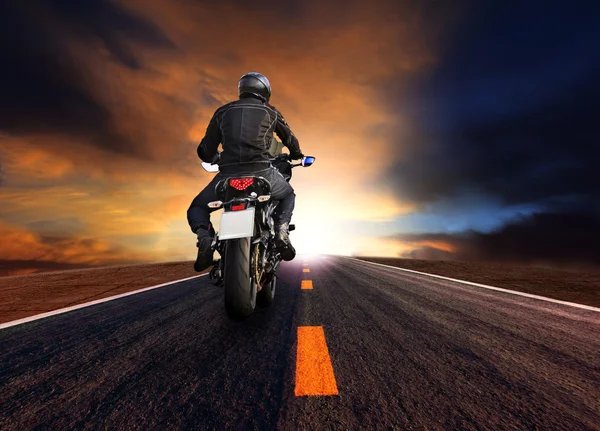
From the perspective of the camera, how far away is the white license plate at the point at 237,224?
2494mm

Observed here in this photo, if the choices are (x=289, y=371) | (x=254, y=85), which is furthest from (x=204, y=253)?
(x=254, y=85)

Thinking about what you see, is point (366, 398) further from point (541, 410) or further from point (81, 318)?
point (81, 318)

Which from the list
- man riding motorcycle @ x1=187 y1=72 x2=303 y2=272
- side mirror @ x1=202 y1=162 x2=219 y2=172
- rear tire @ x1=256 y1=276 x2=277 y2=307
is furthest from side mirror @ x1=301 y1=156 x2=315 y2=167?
rear tire @ x1=256 y1=276 x2=277 y2=307

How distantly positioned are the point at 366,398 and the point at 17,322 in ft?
11.1

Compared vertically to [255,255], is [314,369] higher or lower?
lower

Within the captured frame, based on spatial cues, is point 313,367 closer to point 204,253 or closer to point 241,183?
point 204,253

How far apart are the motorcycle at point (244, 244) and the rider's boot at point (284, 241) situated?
0.25 ft

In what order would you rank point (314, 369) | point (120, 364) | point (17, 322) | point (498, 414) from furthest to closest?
point (17, 322), point (120, 364), point (314, 369), point (498, 414)

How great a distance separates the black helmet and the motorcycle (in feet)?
4.81

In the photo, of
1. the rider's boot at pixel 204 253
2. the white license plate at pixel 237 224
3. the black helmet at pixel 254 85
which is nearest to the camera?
the white license plate at pixel 237 224

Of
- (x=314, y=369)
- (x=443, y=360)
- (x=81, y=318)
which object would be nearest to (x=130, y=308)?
(x=81, y=318)

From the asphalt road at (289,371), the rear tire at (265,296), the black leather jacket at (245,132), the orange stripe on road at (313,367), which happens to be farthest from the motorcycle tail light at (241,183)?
the orange stripe on road at (313,367)

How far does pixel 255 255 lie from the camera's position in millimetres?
2699

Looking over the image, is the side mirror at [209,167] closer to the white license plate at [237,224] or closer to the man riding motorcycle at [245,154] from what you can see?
the man riding motorcycle at [245,154]
